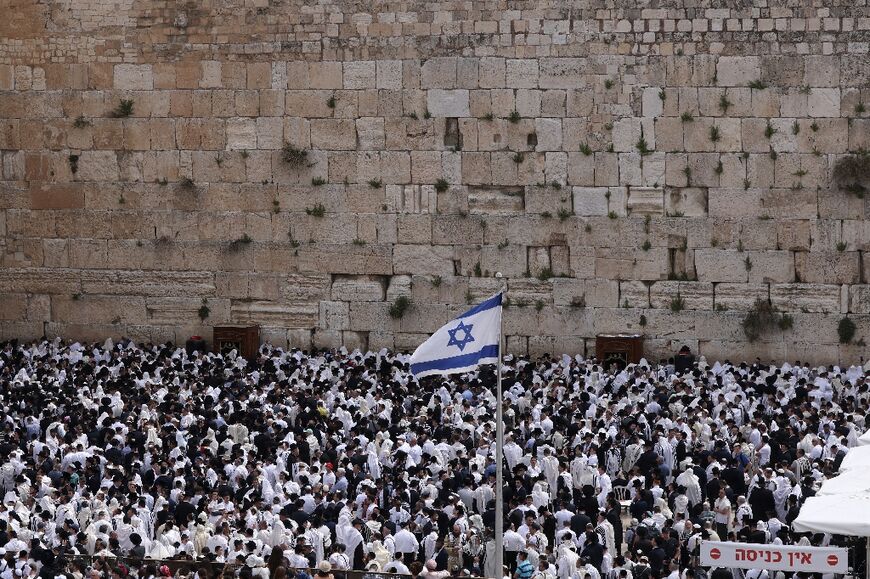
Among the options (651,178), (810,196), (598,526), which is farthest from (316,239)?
(598,526)

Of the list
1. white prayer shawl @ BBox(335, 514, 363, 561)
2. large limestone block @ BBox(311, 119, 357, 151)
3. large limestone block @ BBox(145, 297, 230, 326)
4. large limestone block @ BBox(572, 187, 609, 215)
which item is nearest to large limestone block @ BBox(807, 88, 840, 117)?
large limestone block @ BBox(572, 187, 609, 215)

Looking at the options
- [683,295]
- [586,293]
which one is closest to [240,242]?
[586,293]

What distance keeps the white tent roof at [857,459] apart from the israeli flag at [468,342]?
360cm

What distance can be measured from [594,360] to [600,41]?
499 cm

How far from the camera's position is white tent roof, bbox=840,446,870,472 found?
625 inches

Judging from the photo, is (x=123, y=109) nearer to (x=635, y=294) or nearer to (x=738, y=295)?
(x=635, y=294)

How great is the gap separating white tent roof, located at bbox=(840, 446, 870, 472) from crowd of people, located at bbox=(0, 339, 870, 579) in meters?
0.98

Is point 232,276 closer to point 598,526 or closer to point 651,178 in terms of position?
point 651,178

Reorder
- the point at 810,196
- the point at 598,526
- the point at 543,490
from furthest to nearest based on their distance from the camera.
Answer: the point at 810,196, the point at 543,490, the point at 598,526

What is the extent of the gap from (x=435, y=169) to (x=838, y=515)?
45.3 feet

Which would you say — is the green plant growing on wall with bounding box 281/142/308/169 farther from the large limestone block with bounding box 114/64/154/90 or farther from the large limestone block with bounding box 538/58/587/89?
the large limestone block with bounding box 538/58/587/89

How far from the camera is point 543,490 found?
1891 cm

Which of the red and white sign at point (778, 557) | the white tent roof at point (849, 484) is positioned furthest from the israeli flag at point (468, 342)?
the white tent roof at point (849, 484)

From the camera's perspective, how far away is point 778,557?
1361cm
